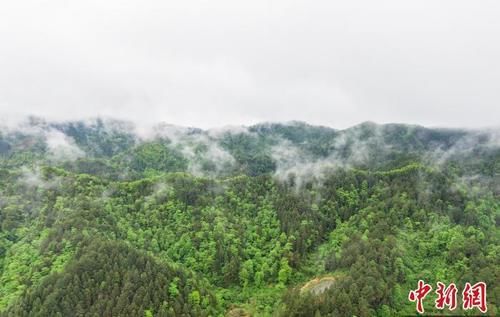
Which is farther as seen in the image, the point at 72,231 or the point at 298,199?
the point at 298,199

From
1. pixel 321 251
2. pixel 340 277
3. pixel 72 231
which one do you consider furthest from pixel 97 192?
pixel 340 277

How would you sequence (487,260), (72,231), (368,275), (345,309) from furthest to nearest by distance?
(72,231)
(487,260)
(368,275)
(345,309)

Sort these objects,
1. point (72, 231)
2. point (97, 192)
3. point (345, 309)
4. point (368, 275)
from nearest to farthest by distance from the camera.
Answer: point (345, 309), point (368, 275), point (72, 231), point (97, 192)

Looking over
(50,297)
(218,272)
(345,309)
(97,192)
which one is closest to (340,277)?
(345,309)

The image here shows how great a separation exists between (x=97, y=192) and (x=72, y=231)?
41107 millimetres

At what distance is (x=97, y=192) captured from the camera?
621 ft

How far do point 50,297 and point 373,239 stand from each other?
351 feet

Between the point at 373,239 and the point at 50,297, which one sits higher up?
the point at 373,239

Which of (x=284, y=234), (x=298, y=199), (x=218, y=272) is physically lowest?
(x=218, y=272)

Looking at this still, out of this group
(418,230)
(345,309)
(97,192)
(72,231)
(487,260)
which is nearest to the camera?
(345,309)

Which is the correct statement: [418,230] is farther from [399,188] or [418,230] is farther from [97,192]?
[97,192]

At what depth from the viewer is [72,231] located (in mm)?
149875

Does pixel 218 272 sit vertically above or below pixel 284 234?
below

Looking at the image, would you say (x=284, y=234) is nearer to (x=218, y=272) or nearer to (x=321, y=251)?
(x=321, y=251)
